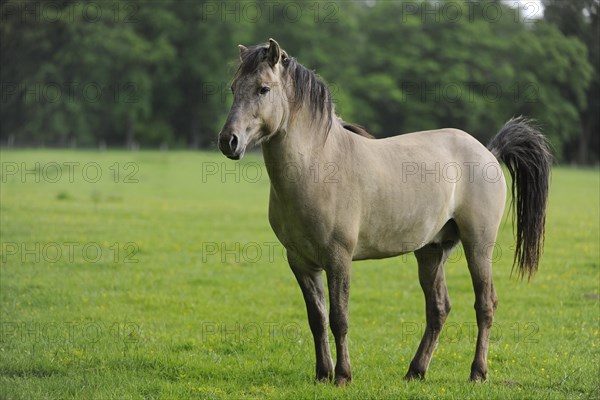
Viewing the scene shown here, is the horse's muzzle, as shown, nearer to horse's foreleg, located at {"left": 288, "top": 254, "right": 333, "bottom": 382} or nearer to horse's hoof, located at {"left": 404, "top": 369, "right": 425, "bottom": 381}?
horse's foreleg, located at {"left": 288, "top": 254, "right": 333, "bottom": 382}

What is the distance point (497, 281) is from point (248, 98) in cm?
779

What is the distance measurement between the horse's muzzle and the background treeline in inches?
1894

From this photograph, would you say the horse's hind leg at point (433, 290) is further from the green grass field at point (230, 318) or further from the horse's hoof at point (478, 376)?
the horse's hoof at point (478, 376)

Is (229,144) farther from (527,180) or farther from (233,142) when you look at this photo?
(527,180)

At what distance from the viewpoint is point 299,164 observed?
5.87 meters

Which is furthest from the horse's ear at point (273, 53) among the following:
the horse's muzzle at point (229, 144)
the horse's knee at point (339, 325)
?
the horse's knee at point (339, 325)

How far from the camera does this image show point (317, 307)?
6230mm

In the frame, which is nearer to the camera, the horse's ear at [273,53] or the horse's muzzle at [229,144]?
the horse's muzzle at [229,144]

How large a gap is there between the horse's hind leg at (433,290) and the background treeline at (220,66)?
1812 inches

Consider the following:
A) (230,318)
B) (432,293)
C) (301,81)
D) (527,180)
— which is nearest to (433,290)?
(432,293)

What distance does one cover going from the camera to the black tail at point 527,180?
726 centimetres

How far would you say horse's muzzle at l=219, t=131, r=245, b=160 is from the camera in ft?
16.9

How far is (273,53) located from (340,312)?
2.24 m

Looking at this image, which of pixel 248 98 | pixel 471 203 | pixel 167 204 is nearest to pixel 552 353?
pixel 471 203
